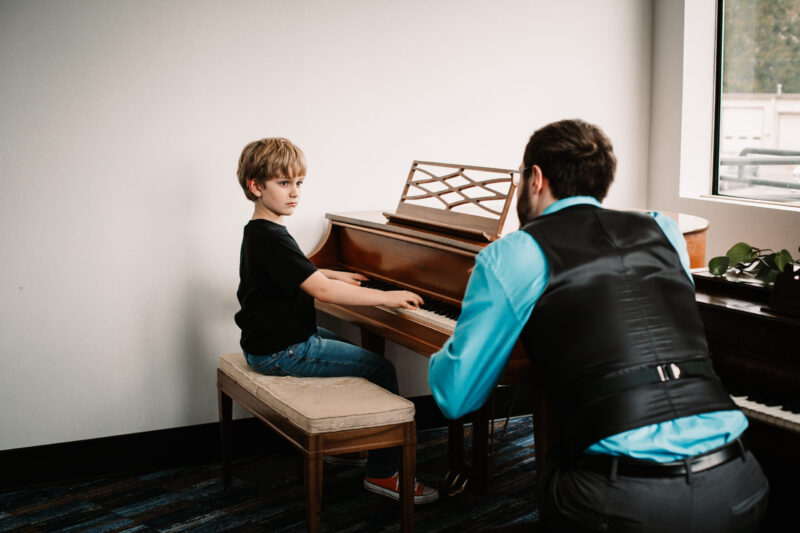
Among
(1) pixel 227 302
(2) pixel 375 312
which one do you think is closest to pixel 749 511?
(2) pixel 375 312

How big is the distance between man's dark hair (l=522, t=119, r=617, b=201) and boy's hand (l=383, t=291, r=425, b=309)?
1025 mm

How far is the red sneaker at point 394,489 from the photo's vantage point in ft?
9.95

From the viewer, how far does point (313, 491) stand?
2.42m

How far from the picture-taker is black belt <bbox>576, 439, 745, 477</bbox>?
1.55m

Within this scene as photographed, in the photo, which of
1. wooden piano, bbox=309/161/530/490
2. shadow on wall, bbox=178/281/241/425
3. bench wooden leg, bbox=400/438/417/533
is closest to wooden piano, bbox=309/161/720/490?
wooden piano, bbox=309/161/530/490

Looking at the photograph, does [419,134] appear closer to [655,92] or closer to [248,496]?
[655,92]

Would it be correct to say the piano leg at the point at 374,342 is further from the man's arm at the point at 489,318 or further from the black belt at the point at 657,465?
the black belt at the point at 657,465

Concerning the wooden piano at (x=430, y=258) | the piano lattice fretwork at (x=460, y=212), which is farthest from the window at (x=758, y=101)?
the piano lattice fretwork at (x=460, y=212)

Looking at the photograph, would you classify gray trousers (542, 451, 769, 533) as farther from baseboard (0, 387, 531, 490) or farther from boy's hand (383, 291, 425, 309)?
baseboard (0, 387, 531, 490)

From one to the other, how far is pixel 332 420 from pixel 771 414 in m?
1.20

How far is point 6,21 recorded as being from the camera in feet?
10.1

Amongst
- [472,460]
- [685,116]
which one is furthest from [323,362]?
[685,116]

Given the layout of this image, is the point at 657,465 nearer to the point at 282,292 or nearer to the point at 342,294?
the point at 342,294

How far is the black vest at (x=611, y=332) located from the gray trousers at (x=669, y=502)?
0.10 meters
